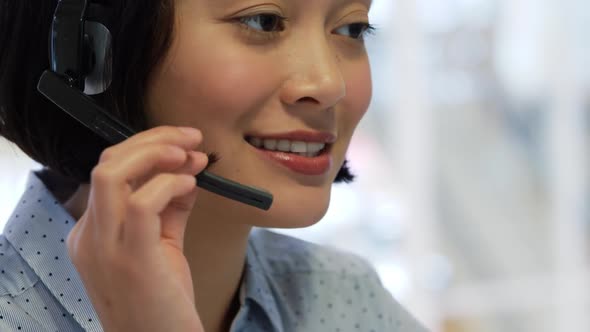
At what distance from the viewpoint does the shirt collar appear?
0.83 m

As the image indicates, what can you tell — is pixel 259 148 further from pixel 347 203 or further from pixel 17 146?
pixel 347 203

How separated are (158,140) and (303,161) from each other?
0.75 ft

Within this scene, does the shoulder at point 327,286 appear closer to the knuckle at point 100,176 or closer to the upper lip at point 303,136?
the upper lip at point 303,136

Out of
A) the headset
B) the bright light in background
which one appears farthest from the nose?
the bright light in background

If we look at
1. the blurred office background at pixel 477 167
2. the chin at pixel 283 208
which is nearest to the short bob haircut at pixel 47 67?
the chin at pixel 283 208

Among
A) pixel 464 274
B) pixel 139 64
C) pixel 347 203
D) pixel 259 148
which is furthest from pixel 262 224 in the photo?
pixel 464 274

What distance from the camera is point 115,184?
64cm

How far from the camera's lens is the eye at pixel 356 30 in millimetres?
924

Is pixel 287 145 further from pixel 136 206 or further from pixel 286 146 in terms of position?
pixel 136 206

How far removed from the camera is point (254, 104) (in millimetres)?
827

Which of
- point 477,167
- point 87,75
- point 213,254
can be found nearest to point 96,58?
point 87,75

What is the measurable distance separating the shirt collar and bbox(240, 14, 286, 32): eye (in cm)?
30

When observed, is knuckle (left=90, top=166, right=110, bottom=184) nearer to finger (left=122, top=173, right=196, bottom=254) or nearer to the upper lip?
finger (left=122, top=173, right=196, bottom=254)

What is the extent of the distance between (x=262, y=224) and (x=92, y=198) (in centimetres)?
27
